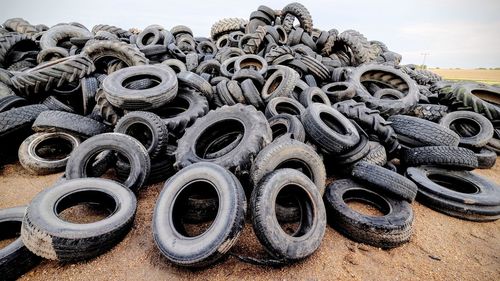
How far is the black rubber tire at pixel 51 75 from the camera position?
486 centimetres

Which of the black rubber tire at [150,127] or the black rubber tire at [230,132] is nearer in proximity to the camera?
the black rubber tire at [230,132]

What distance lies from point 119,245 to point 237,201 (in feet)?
4.70

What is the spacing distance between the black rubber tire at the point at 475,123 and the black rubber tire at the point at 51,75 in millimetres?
7597

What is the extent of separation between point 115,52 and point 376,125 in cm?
573

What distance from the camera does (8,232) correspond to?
2.81 meters

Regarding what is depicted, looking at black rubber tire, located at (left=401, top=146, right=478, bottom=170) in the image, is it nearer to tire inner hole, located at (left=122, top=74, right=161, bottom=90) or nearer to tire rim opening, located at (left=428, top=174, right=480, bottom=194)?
tire rim opening, located at (left=428, top=174, right=480, bottom=194)

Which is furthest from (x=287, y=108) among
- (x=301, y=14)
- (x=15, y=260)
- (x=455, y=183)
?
(x=301, y=14)

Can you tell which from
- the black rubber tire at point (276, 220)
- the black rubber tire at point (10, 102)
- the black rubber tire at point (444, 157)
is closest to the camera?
the black rubber tire at point (276, 220)

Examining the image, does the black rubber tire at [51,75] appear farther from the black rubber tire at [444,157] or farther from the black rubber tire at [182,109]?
the black rubber tire at [444,157]

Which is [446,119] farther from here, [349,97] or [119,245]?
[119,245]

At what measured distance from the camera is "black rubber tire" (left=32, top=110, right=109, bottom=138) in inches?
158

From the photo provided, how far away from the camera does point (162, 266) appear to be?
8.32 feet

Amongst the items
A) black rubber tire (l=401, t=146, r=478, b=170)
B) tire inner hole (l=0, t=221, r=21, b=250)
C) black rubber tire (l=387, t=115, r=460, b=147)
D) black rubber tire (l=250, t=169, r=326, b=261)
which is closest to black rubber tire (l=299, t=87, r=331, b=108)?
black rubber tire (l=387, t=115, r=460, b=147)

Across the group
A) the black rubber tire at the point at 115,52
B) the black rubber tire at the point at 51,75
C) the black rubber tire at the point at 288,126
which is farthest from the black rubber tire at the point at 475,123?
the black rubber tire at the point at 51,75
